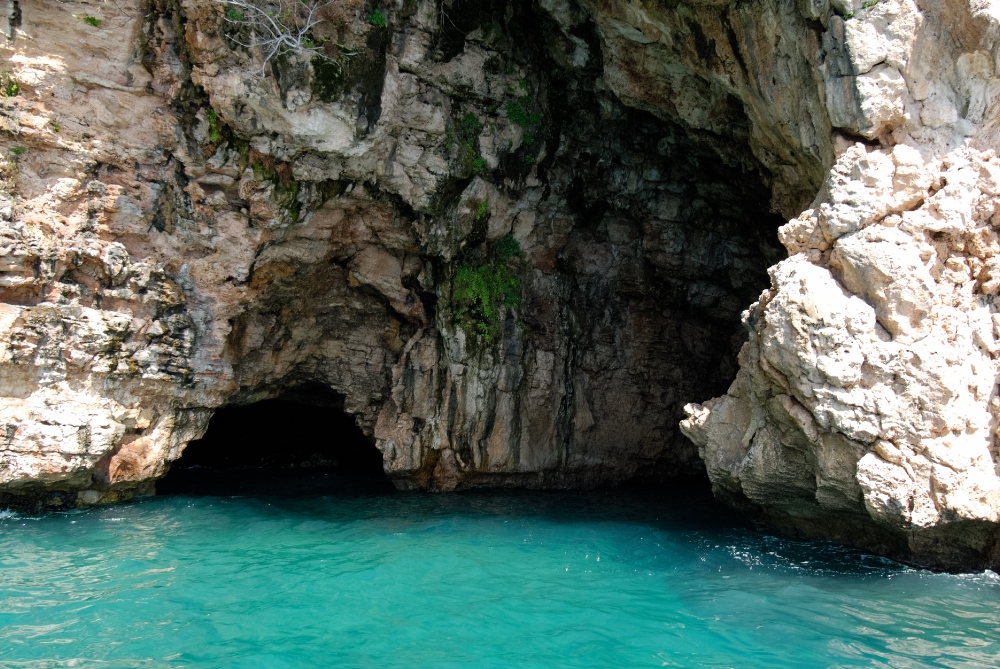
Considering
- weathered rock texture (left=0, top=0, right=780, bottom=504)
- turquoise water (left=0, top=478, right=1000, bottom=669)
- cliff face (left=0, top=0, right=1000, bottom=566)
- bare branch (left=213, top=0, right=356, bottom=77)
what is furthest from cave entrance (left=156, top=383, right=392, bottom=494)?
bare branch (left=213, top=0, right=356, bottom=77)

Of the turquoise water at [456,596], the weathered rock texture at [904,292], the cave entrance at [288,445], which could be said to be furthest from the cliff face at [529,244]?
the cave entrance at [288,445]

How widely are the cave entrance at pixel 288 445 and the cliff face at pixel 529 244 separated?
176 centimetres

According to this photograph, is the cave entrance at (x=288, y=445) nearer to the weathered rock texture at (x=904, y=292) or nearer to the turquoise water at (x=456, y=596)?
the turquoise water at (x=456, y=596)

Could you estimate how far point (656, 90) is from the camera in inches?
425

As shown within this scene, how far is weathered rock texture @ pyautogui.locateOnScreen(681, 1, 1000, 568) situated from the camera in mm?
7191

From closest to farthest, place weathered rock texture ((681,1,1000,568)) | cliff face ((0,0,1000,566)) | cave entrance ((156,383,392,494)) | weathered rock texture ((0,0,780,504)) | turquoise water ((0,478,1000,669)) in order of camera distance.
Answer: turquoise water ((0,478,1000,669)), weathered rock texture ((681,1,1000,568)), cliff face ((0,0,1000,566)), weathered rock texture ((0,0,780,504)), cave entrance ((156,383,392,494))

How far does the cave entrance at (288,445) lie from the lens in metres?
13.9

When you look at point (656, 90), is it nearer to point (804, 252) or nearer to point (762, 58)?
point (762, 58)

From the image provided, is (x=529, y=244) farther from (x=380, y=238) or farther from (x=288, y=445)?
(x=288, y=445)

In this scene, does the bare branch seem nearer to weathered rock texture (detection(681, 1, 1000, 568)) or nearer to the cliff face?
the cliff face

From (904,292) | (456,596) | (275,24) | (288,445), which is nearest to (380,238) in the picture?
(275,24)

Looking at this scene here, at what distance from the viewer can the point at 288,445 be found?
15.5 m

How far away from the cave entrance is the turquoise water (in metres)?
3.70

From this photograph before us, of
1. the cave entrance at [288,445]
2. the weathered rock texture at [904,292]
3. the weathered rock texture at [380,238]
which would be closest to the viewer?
the weathered rock texture at [904,292]
